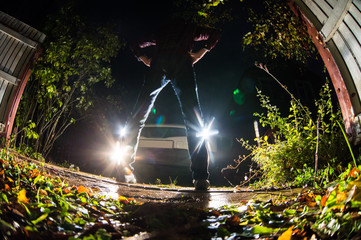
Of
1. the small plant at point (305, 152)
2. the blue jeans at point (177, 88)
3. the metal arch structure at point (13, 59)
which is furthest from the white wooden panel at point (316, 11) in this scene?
the metal arch structure at point (13, 59)

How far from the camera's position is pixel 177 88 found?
3.35 metres

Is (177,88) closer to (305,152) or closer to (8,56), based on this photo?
(305,152)

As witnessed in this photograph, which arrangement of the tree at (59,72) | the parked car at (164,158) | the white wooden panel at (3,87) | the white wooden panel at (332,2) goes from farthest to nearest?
1. the parked car at (164,158)
2. the tree at (59,72)
3. the white wooden panel at (3,87)
4. the white wooden panel at (332,2)

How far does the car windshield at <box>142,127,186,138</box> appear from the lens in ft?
21.1

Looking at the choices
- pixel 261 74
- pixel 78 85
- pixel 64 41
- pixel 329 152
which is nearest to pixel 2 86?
pixel 64 41

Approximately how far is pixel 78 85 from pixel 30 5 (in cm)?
252

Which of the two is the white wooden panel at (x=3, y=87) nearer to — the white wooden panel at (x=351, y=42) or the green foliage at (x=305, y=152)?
the green foliage at (x=305, y=152)

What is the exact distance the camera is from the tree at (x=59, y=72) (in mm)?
4238

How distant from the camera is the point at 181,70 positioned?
3.36 m

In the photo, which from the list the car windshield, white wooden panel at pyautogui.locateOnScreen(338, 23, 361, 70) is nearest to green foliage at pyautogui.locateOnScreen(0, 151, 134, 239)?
white wooden panel at pyautogui.locateOnScreen(338, 23, 361, 70)

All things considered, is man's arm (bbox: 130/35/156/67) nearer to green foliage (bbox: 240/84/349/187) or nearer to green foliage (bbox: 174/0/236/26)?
green foliage (bbox: 174/0/236/26)

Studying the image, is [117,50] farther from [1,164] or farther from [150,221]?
[150,221]

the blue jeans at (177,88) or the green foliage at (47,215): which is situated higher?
the blue jeans at (177,88)

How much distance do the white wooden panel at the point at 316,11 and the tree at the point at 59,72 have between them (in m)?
4.36
